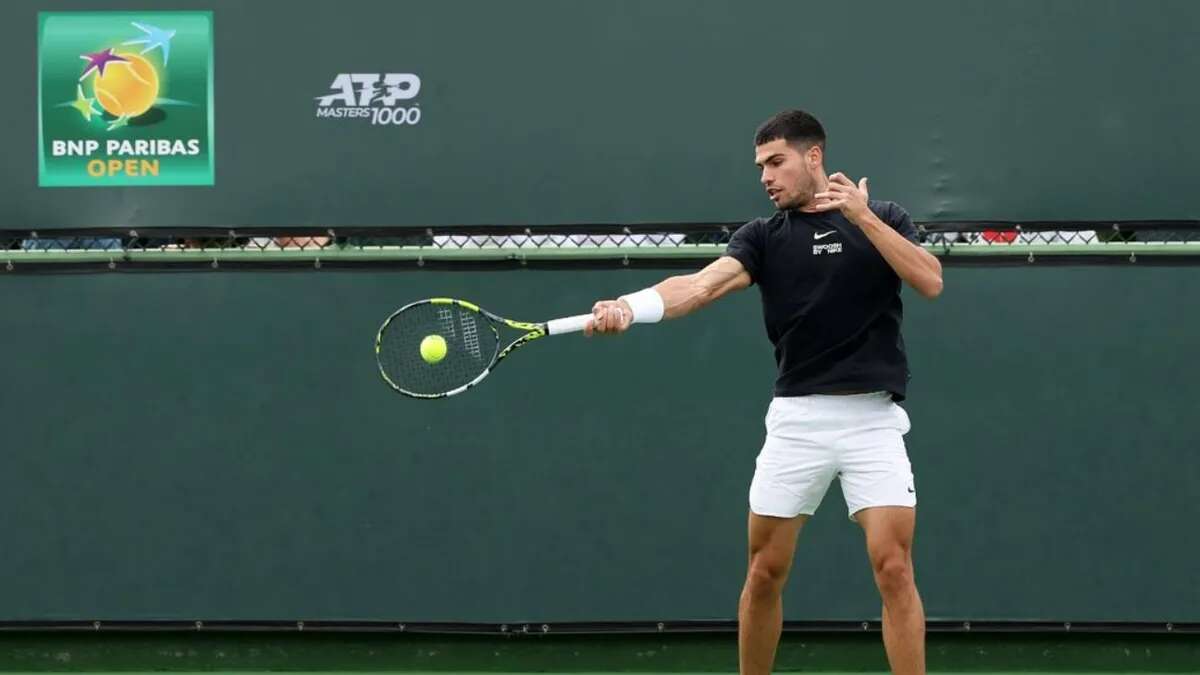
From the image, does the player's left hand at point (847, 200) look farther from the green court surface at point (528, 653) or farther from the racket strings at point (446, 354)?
the green court surface at point (528, 653)

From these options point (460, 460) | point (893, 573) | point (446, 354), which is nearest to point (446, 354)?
point (446, 354)

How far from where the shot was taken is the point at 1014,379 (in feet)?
23.6

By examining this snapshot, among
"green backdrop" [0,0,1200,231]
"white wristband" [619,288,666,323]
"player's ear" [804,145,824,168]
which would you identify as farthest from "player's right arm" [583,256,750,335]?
"green backdrop" [0,0,1200,231]

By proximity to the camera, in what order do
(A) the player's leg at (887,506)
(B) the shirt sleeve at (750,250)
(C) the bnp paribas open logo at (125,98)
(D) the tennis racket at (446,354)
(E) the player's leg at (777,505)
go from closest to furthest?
(A) the player's leg at (887,506), (E) the player's leg at (777,505), (B) the shirt sleeve at (750,250), (D) the tennis racket at (446,354), (C) the bnp paribas open logo at (125,98)

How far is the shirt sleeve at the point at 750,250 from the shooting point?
6.00 metres

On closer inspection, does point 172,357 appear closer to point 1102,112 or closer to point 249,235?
point 249,235

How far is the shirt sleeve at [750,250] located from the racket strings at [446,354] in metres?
0.93

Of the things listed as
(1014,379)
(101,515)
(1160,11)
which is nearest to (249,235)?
(101,515)

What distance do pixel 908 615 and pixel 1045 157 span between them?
2342 millimetres

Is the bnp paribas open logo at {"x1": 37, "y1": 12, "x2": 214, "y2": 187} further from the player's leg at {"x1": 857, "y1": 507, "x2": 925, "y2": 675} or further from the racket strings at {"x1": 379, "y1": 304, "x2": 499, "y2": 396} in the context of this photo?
the player's leg at {"x1": 857, "y1": 507, "x2": 925, "y2": 675}

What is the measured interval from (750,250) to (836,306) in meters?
0.35

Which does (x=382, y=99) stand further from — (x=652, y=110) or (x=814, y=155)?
(x=814, y=155)

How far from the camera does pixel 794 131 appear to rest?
586 cm

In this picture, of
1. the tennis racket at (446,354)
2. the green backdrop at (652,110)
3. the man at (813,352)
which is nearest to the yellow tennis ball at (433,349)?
the tennis racket at (446,354)
